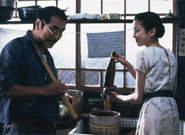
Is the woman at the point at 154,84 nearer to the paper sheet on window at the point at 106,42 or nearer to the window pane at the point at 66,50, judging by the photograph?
the paper sheet on window at the point at 106,42

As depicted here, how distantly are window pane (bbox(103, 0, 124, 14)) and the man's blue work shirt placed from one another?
204cm

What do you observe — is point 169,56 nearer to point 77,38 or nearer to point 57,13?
point 57,13

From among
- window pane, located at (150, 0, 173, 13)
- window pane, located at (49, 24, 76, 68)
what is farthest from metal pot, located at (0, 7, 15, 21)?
window pane, located at (150, 0, 173, 13)

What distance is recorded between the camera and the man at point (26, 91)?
1.87 m

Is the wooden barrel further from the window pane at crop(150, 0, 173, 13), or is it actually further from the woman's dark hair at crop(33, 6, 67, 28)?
the window pane at crop(150, 0, 173, 13)

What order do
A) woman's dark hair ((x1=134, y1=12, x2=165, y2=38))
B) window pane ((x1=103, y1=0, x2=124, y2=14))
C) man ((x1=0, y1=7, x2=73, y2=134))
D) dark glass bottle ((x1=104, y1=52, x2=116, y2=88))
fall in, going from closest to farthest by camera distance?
1. man ((x1=0, y1=7, x2=73, y2=134))
2. woman's dark hair ((x1=134, y1=12, x2=165, y2=38))
3. dark glass bottle ((x1=104, y1=52, x2=116, y2=88))
4. window pane ((x1=103, y1=0, x2=124, y2=14))

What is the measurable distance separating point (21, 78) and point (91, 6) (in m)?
2.24

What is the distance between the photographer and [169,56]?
Answer: 233 centimetres

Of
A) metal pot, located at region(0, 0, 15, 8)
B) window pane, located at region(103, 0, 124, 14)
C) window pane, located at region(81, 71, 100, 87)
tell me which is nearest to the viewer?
metal pot, located at region(0, 0, 15, 8)

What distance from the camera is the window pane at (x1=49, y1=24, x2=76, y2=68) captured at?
13.2 ft

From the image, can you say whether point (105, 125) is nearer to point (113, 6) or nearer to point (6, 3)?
point (113, 6)

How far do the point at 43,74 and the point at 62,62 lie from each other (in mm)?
2056

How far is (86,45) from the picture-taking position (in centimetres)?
395

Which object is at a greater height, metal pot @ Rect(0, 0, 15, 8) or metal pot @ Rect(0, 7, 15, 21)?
metal pot @ Rect(0, 0, 15, 8)
